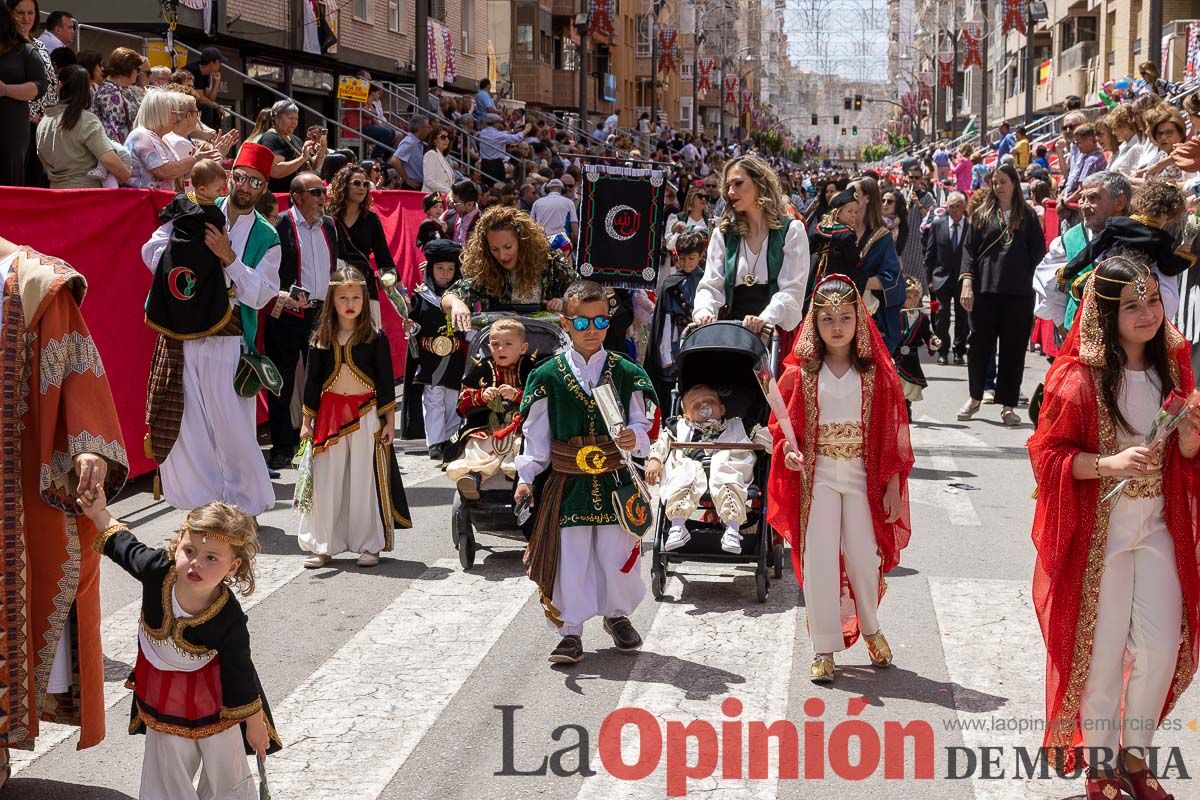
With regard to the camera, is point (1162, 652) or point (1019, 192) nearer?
point (1162, 652)

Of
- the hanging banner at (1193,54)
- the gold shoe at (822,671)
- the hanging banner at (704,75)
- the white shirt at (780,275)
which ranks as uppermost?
the hanging banner at (704,75)

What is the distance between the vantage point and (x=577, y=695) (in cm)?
628

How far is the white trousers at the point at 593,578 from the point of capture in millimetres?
6793

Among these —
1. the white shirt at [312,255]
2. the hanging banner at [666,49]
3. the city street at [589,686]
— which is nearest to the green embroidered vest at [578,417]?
the city street at [589,686]

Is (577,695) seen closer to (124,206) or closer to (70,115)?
(124,206)

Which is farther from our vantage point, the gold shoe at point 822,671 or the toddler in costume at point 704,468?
the toddler in costume at point 704,468

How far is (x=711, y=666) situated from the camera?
6648mm

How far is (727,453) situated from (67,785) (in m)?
3.93

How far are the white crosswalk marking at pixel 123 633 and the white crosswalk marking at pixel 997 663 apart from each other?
3.21m

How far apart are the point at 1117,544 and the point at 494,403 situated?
4.39m

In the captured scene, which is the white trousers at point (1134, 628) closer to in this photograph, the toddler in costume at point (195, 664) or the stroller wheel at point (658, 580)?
the toddler in costume at point (195, 664)

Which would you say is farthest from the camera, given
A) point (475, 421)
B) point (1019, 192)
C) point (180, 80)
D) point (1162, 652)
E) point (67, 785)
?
point (180, 80)

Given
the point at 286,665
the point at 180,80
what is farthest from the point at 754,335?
the point at 180,80

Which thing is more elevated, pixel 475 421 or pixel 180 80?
pixel 180 80
